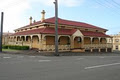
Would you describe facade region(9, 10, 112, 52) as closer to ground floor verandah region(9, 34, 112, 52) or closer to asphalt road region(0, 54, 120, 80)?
ground floor verandah region(9, 34, 112, 52)

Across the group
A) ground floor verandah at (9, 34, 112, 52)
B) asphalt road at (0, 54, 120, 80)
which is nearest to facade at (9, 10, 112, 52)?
ground floor verandah at (9, 34, 112, 52)

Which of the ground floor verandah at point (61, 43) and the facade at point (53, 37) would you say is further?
the facade at point (53, 37)

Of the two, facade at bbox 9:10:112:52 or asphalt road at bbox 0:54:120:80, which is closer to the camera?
Answer: asphalt road at bbox 0:54:120:80

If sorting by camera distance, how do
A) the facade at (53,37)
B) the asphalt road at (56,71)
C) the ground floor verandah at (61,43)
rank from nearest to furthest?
the asphalt road at (56,71)
the ground floor verandah at (61,43)
the facade at (53,37)

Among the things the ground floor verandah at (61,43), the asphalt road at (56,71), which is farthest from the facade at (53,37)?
the asphalt road at (56,71)

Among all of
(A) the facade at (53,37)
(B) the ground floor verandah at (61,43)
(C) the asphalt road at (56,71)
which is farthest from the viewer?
(A) the facade at (53,37)

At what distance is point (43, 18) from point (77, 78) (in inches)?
1082

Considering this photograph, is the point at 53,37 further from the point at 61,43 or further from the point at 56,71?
the point at 56,71

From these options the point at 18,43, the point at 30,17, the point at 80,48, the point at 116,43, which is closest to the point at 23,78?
the point at 80,48

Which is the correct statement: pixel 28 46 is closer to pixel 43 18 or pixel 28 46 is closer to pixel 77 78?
pixel 43 18

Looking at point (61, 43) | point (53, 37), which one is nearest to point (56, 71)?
point (53, 37)

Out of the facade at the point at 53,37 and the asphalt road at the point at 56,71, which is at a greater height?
the facade at the point at 53,37

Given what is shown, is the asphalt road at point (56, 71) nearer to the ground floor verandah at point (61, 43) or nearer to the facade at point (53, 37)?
the ground floor verandah at point (61, 43)

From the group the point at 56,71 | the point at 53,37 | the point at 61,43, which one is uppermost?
the point at 53,37
